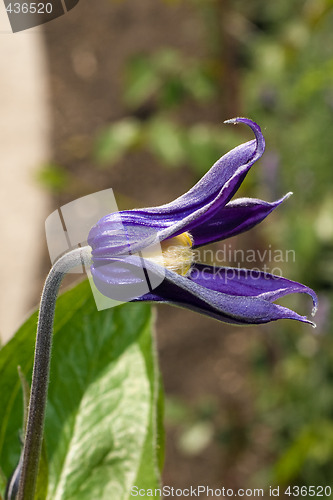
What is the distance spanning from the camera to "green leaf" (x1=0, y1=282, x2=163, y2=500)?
0.87 m

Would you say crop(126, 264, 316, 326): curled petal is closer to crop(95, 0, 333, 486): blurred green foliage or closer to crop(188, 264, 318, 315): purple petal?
crop(188, 264, 318, 315): purple petal

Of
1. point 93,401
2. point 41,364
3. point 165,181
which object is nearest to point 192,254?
point 41,364

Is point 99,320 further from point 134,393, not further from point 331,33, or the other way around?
point 331,33

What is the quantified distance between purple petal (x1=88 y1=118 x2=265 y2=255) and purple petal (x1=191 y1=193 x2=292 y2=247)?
0.8 inches

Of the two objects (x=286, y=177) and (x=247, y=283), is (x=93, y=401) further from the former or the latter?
(x=286, y=177)

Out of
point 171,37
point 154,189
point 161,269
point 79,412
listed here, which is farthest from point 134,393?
point 171,37

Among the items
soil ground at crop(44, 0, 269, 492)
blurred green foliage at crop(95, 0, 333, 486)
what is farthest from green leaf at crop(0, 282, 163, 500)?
soil ground at crop(44, 0, 269, 492)

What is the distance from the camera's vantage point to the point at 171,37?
4.89 m

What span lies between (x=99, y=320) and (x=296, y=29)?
7.62 ft

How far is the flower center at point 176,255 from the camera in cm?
67

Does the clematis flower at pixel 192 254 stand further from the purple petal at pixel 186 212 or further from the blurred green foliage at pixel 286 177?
the blurred green foliage at pixel 286 177

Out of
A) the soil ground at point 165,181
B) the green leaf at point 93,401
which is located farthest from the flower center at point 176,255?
the soil ground at point 165,181

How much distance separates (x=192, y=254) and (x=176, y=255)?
0.06 feet

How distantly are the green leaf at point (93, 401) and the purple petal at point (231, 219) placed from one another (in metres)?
0.24
